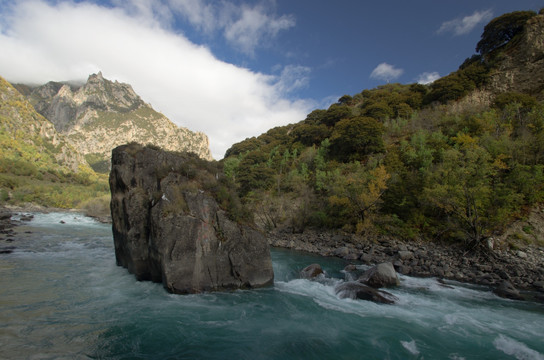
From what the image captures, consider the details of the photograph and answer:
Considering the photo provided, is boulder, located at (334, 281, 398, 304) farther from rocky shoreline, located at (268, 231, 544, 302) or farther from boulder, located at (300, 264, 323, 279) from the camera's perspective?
rocky shoreline, located at (268, 231, 544, 302)

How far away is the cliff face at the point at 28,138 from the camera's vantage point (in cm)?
10600

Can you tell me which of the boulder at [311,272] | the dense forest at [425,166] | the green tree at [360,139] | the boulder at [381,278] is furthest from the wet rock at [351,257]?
the green tree at [360,139]

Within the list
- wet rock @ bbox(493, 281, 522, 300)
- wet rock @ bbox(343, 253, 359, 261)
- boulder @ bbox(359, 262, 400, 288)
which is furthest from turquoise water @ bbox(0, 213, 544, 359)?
wet rock @ bbox(343, 253, 359, 261)

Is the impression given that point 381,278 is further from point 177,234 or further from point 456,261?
point 177,234

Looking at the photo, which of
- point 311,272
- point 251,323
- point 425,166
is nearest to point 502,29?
point 425,166

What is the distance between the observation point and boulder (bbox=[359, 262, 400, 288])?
13.7 m

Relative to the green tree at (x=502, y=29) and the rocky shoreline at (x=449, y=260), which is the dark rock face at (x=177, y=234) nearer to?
the rocky shoreline at (x=449, y=260)

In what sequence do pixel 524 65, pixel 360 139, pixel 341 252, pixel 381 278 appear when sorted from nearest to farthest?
pixel 381 278
pixel 341 252
pixel 524 65
pixel 360 139

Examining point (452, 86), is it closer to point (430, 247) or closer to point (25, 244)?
point (430, 247)

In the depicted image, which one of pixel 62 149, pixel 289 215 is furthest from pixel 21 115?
pixel 289 215

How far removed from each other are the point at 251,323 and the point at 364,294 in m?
6.21

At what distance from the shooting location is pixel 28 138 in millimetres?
117375

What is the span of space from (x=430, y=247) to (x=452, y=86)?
33.3 metres

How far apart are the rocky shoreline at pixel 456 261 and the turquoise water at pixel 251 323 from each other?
2.16 meters
